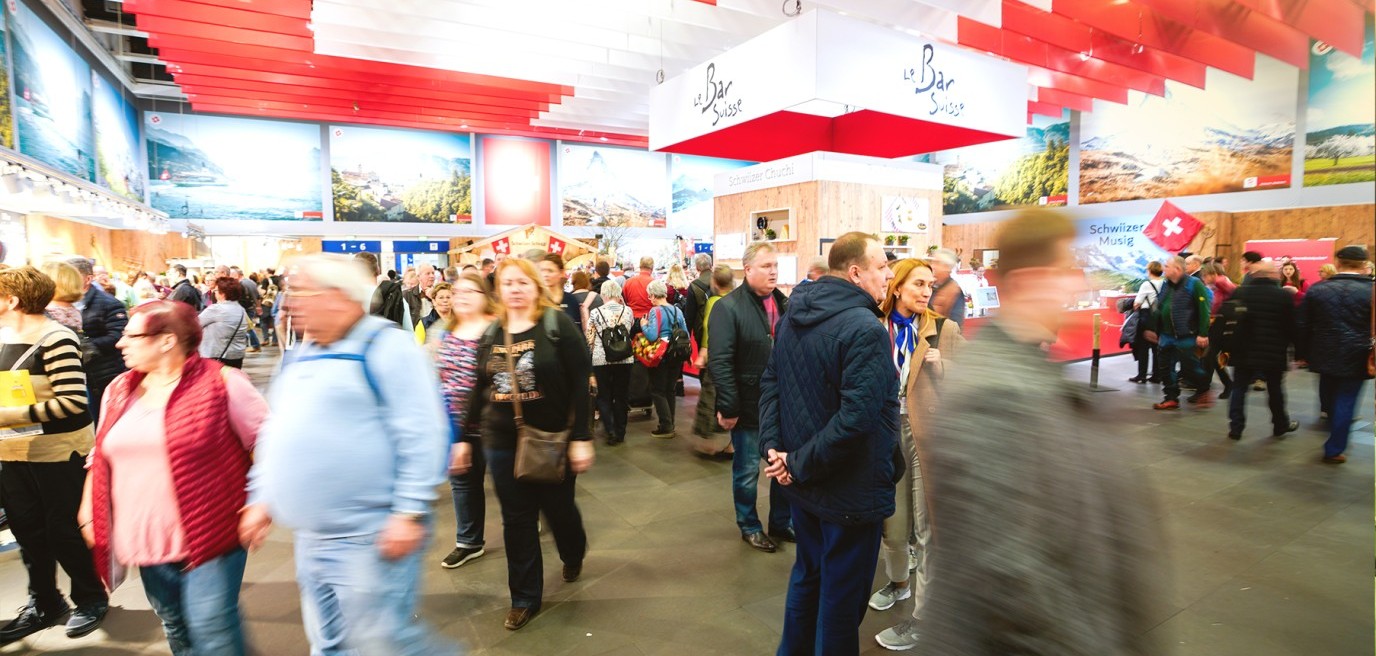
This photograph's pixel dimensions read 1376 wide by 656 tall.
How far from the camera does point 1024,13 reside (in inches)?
318

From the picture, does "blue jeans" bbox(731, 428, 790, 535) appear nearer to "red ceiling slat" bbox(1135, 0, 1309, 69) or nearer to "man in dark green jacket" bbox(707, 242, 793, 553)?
"man in dark green jacket" bbox(707, 242, 793, 553)

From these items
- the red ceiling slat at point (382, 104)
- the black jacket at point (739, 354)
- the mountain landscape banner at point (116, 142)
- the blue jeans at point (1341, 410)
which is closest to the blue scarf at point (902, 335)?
the black jacket at point (739, 354)

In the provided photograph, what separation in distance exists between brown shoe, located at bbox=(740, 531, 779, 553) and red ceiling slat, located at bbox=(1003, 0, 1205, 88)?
23.3ft

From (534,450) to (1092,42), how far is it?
9.81 metres

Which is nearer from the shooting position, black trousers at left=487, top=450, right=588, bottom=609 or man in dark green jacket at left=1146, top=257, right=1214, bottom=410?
black trousers at left=487, top=450, right=588, bottom=609

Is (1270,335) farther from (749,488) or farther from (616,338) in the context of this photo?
(616,338)

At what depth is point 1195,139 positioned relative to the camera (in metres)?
14.5

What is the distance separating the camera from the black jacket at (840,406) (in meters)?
2.05

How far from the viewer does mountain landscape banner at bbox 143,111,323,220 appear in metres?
18.0

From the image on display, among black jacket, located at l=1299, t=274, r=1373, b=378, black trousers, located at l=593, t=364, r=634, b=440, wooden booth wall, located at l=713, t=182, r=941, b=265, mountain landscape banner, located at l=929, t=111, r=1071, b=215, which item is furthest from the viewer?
mountain landscape banner, located at l=929, t=111, r=1071, b=215

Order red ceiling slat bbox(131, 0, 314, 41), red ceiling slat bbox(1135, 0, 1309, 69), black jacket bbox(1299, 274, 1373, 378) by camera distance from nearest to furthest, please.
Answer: black jacket bbox(1299, 274, 1373, 378), red ceiling slat bbox(1135, 0, 1309, 69), red ceiling slat bbox(131, 0, 314, 41)

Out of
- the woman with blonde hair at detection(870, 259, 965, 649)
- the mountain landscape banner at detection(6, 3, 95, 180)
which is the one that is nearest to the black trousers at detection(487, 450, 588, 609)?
the woman with blonde hair at detection(870, 259, 965, 649)

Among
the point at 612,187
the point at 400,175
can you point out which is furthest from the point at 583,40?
the point at 612,187

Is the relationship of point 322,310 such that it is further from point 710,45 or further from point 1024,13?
point 710,45
